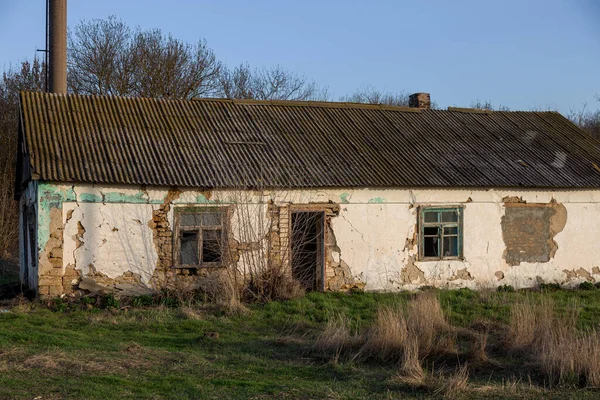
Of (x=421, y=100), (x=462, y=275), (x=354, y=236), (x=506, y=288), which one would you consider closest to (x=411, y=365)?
(x=354, y=236)

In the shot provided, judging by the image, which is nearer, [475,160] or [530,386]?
[530,386]

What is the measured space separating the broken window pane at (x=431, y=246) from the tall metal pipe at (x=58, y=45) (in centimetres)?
1026

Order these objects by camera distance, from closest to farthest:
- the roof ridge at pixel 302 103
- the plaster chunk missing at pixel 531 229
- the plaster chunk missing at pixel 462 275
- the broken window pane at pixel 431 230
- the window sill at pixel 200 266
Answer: the window sill at pixel 200 266
the broken window pane at pixel 431 230
the plaster chunk missing at pixel 462 275
the plaster chunk missing at pixel 531 229
the roof ridge at pixel 302 103

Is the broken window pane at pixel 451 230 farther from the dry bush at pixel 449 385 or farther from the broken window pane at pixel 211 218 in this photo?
the dry bush at pixel 449 385

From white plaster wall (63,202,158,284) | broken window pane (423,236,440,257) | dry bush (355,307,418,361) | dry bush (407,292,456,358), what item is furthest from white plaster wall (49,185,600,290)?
dry bush (355,307,418,361)

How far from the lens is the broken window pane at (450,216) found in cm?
1603

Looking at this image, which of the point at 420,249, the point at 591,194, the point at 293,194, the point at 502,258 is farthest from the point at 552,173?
the point at 293,194

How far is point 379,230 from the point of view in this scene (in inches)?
607

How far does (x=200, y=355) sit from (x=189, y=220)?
17.9 ft

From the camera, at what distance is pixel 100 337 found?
10.3 meters

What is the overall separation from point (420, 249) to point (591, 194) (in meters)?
4.72

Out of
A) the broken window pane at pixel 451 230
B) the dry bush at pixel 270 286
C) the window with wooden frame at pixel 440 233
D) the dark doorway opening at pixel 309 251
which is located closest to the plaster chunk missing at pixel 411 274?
the window with wooden frame at pixel 440 233

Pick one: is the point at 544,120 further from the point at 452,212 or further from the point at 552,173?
the point at 452,212

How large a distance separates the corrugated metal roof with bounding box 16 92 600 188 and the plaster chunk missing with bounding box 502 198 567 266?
0.64 meters
